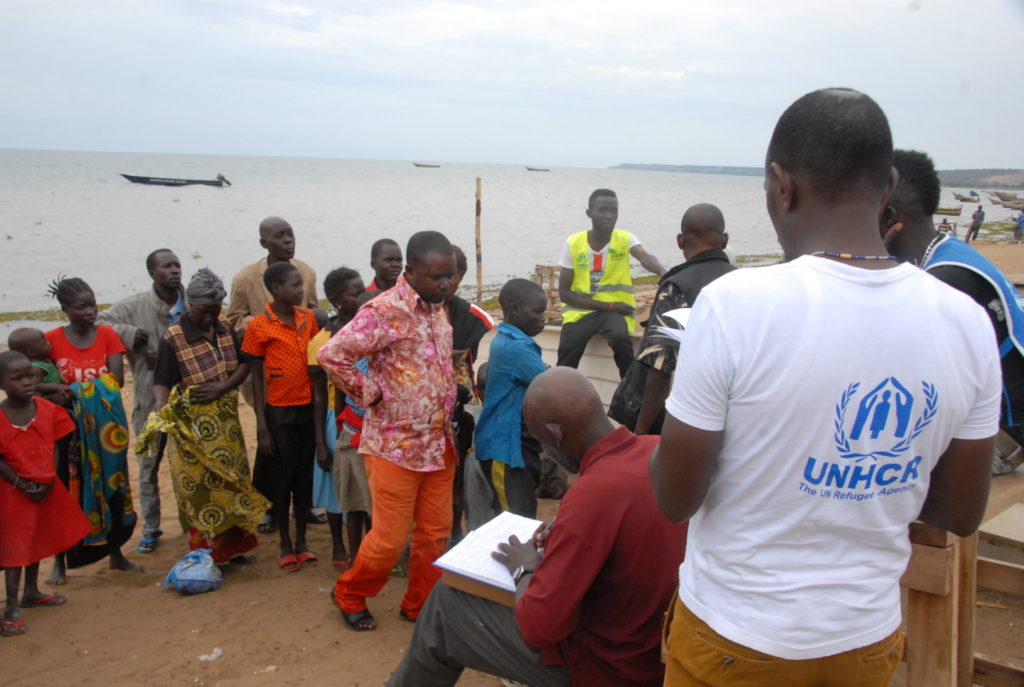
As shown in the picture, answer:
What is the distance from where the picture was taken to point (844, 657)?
1.51 m

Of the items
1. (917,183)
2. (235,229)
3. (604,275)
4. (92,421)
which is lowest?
(235,229)

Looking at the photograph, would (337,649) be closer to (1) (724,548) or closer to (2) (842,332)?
(1) (724,548)

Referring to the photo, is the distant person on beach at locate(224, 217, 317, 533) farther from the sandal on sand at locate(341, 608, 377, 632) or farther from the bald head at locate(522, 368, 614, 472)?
the bald head at locate(522, 368, 614, 472)

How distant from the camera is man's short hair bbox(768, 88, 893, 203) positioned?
141cm

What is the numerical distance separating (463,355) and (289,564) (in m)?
1.71

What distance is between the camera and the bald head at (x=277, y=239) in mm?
5410

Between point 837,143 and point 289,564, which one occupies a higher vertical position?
point 837,143

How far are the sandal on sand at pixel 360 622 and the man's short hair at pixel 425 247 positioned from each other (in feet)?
6.17

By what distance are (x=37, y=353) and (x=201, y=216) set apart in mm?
40104

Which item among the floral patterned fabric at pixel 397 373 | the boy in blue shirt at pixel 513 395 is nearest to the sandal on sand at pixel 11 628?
the floral patterned fabric at pixel 397 373

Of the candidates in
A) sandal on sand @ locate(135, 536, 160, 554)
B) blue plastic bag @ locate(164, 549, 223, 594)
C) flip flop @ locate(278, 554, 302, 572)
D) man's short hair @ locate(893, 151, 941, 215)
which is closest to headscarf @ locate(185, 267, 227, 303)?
blue plastic bag @ locate(164, 549, 223, 594)

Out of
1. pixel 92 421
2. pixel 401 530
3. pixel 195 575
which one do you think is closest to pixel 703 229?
pixel 401 530

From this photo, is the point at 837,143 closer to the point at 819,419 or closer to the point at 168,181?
the point at 819,419

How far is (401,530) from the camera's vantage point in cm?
386
